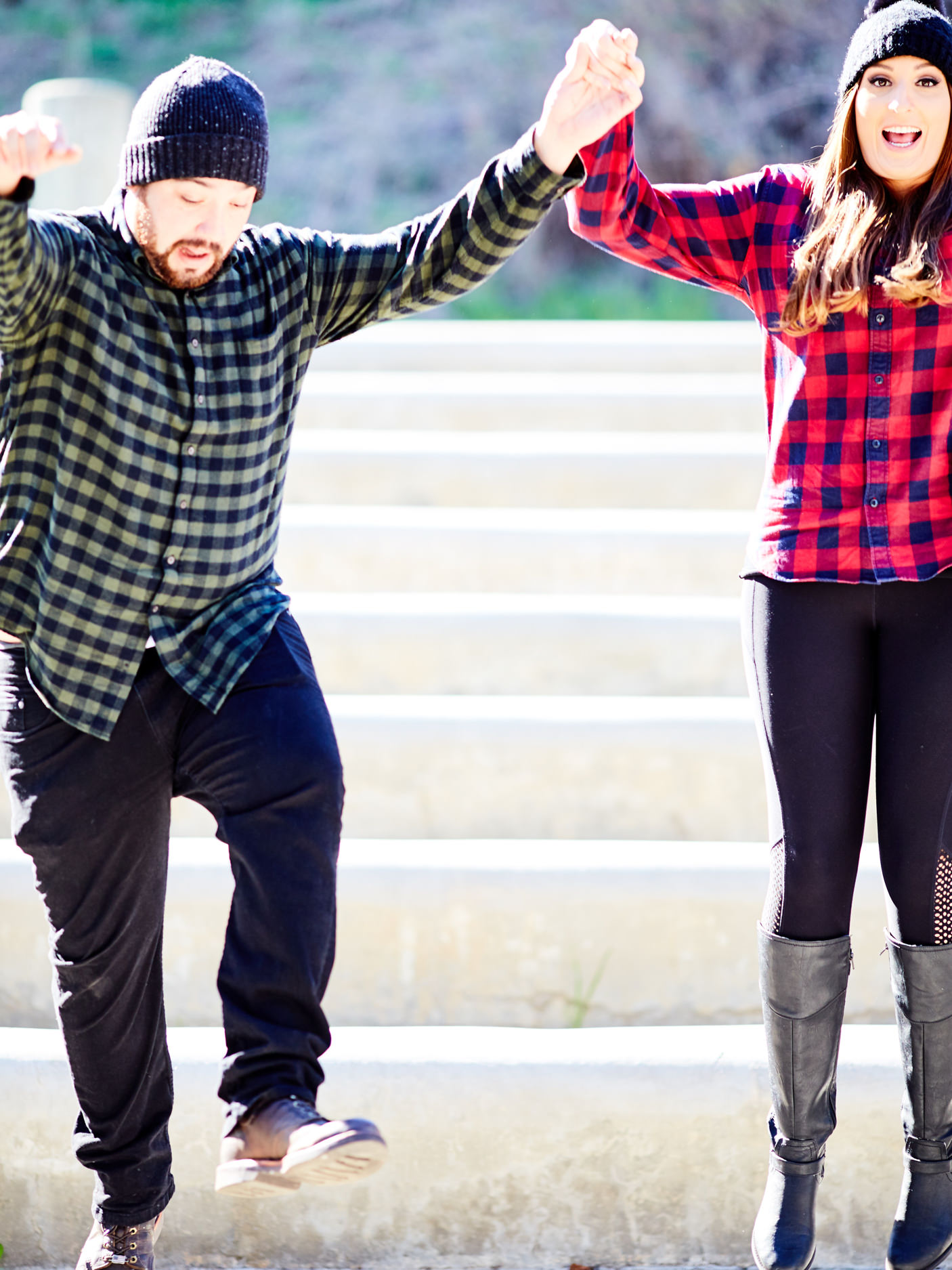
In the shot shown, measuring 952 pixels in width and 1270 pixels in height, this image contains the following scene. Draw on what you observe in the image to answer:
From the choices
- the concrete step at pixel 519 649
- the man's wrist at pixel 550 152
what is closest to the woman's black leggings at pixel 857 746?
the man's wrist at pixel 550 152

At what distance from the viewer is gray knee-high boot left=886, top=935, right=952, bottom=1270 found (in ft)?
6.07

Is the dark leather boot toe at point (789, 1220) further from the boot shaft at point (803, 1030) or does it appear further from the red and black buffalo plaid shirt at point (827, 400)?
the red and black buffalo plaid shirt at point (827, 400)

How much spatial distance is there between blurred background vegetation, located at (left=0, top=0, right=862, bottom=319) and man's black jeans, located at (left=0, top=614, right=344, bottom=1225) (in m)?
7.80

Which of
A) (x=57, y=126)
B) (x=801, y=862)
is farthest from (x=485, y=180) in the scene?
(x=801, y=862)

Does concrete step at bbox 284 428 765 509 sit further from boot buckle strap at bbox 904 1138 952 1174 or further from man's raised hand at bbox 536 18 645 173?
boot buckle strap at bbox 904 1138 952 1174

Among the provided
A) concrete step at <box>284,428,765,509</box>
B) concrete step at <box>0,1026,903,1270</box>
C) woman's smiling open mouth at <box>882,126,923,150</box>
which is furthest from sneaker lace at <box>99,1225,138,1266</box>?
concrete step at <box>284,428,765,509</box>

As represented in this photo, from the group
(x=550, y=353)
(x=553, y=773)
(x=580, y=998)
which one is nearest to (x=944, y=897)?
(x=580, y=998)

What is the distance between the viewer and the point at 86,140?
5.62 metres

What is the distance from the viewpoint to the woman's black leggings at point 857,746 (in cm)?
181

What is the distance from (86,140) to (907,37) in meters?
4.46

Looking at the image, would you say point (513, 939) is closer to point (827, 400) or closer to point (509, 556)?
point (827, 400)

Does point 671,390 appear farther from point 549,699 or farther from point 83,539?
point 83,539

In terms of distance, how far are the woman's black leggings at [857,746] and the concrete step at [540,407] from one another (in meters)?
2.50

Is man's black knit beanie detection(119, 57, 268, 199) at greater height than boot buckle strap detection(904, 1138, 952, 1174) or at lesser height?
greater
